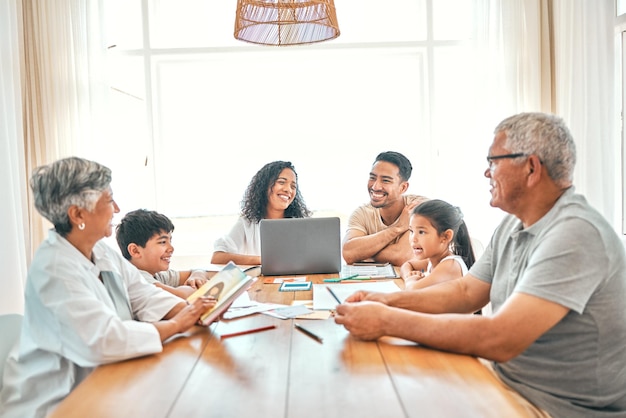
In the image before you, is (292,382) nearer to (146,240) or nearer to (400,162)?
(146,240)

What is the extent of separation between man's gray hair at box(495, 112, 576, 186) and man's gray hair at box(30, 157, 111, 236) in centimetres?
→ 117

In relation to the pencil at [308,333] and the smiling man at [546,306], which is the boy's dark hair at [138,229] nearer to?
the pencil at [308,333]

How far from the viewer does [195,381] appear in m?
1.42

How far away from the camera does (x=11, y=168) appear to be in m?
3.76

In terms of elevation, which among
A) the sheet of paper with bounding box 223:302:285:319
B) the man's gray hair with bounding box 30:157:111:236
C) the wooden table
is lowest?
the wooden table

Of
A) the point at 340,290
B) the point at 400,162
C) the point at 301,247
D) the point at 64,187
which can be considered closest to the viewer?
the point at 64,187

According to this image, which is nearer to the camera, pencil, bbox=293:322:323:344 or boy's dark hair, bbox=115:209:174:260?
pencil, bbox=293:322:323:344

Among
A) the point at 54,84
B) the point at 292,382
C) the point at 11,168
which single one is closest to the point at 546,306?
the point at 292,382

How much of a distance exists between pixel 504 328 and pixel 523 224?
16.3 inches

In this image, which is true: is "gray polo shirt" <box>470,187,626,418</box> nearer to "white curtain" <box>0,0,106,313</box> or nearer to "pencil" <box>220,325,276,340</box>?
"pencil" <box>220,325,276,340</box>

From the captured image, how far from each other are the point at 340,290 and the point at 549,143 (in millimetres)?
979

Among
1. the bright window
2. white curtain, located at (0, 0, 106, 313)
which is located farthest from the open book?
the bright window

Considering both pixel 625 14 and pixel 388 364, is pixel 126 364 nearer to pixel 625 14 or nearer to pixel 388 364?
pixel 388 364

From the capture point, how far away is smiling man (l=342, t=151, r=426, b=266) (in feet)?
10.5
